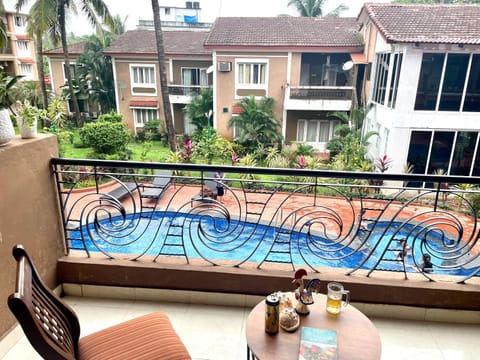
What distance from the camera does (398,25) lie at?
29.2 feet

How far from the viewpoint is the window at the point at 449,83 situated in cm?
802

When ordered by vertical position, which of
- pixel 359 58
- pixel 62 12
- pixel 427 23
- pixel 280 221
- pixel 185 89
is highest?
pixel 62 12

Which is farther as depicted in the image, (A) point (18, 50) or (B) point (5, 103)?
(A) point (18, 50)

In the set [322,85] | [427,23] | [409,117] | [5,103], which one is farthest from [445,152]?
→ [5,103]

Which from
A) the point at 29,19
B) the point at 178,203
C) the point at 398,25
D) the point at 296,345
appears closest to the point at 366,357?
the point at 296,345

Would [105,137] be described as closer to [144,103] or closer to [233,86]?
[144,103]

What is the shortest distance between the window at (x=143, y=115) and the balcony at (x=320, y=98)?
631cm

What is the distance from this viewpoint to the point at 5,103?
1817 mm

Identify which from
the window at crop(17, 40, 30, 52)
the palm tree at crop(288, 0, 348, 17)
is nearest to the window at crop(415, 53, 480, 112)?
the palm tree at crop(288, 0, 348, 17)

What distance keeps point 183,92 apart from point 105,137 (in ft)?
16.1

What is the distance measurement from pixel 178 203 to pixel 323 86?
299 inches

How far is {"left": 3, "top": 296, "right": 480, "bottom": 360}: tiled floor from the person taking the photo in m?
1.88

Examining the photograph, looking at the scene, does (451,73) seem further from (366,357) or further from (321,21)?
(366,357)

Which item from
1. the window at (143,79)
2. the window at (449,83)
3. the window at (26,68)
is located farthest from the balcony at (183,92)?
the window at (26,68)
